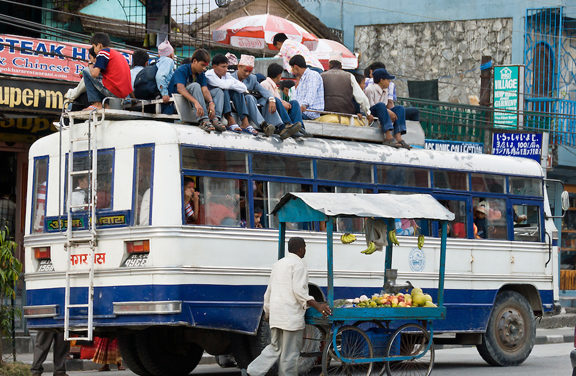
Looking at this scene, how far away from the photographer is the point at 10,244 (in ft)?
40.4

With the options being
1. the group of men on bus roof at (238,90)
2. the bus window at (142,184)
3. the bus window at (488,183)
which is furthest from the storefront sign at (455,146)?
the bus window at (142,184)

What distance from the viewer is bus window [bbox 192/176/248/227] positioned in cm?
1155

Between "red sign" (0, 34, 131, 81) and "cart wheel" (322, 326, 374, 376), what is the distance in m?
7.16

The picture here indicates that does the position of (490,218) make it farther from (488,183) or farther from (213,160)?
(213,160)

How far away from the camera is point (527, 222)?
15.3 meters

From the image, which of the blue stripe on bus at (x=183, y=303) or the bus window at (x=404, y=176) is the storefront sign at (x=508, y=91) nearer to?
the bus window at (x=404, y=176)

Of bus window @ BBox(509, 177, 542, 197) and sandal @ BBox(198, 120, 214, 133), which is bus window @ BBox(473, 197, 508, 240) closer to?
bus window @ BBox(509, 177, 542, 197)

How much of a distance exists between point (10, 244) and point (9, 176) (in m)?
6.44

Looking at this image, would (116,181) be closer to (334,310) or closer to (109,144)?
(109,144)

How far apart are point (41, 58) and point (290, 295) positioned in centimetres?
774

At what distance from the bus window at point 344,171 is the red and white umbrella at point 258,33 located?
9790 mm

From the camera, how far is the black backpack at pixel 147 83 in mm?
12227

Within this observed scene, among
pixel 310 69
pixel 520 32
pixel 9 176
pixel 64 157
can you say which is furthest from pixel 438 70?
pixel 64 157

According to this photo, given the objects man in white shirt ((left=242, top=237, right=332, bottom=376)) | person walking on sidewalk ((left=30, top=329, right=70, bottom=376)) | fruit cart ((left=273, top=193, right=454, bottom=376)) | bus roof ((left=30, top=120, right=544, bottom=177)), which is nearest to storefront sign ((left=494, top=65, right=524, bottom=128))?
bus roof ((left=30, top=120, right=544, bottom=177))
